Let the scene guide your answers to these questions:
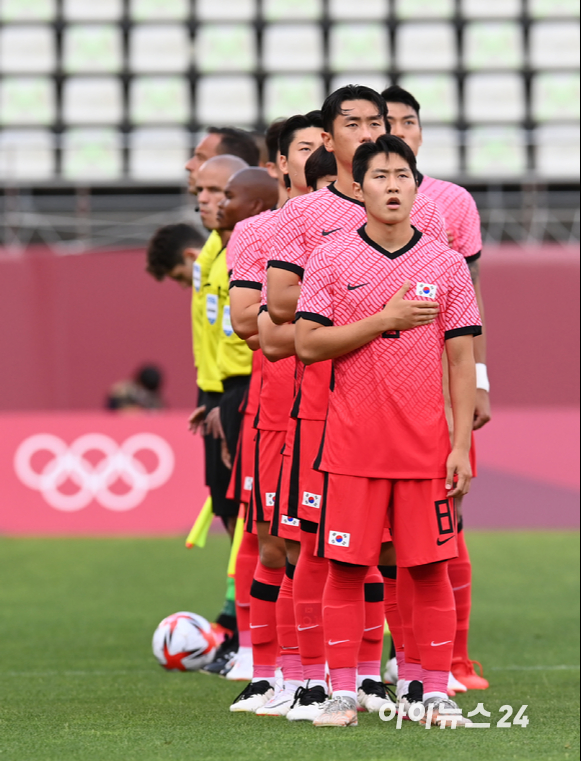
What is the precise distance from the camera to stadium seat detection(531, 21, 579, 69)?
15930mm

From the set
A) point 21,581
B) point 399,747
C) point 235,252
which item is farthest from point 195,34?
point 399,747

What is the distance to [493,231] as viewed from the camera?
43.5ft

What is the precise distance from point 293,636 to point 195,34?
524 inches

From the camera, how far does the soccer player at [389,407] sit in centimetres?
348

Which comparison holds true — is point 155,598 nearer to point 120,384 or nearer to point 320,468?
point 320,468

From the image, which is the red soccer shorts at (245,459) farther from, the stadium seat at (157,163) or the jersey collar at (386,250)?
the stadium seat at (157,163)

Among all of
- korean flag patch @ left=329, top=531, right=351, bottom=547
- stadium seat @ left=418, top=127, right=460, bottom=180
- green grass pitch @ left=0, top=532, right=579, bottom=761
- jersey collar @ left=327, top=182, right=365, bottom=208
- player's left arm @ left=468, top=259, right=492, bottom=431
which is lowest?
green grass pitch @ left=0, top=532, right=579, bottom=761

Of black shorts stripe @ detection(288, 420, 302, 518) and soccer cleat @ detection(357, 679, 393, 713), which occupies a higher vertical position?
black shorts stripe @ detection(288, 420, 302, 518)

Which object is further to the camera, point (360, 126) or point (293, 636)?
point (293, 636)

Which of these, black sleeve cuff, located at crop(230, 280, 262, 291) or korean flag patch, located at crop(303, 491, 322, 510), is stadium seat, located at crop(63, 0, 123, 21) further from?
korean flag patch, located at crop(303, 491, 322, 510)

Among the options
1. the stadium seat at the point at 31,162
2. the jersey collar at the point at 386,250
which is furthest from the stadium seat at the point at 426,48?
the jersey collar at the point at 386,250

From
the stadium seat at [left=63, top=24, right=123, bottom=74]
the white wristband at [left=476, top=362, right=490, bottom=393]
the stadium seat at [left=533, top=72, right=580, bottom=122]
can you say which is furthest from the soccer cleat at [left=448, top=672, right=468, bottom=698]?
the stadium seat at [left=63, top=24, right=123, bottom=74]

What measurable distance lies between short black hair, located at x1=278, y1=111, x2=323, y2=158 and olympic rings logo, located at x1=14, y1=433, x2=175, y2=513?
6.39 meters

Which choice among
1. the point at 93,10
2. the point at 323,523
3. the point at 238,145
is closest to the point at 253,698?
the point at 323,523
